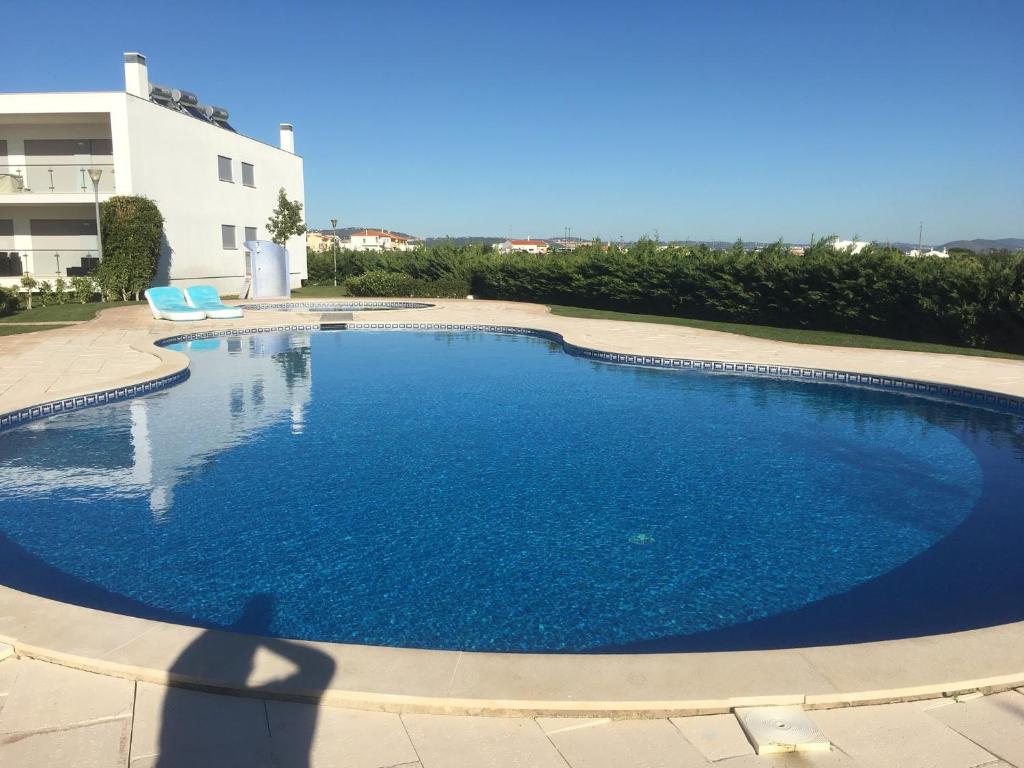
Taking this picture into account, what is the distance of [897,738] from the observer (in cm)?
282

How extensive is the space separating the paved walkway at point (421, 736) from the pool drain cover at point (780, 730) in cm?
4

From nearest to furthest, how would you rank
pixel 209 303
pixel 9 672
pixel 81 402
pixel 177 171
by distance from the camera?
pixel 9 672
pixel 81 402
pixel 209 303
pixel 177 171

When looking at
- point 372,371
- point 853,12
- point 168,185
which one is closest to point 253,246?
point 168,185

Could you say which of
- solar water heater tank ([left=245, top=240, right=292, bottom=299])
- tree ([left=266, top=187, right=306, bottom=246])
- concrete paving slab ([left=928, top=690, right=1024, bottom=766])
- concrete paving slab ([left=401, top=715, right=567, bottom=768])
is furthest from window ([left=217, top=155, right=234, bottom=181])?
concrete paving slab ([left=928, top=690, right=1024, bottom=766])

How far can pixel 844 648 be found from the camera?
11.2 feet

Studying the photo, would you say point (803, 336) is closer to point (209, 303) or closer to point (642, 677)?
point (642, 677)

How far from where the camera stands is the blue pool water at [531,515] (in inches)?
184

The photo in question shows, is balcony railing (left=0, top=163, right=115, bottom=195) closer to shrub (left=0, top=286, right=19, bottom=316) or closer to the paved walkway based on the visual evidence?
shrub (left=0, top=286, right=19, bottom=316)

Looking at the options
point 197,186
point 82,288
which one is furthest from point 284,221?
point 82,288

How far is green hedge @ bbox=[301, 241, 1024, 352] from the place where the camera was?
1480cm

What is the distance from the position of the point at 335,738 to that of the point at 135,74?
89.0 feet

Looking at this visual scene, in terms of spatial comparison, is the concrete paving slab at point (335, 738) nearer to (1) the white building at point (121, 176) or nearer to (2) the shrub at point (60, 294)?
(1) the white building at point (121, 176)

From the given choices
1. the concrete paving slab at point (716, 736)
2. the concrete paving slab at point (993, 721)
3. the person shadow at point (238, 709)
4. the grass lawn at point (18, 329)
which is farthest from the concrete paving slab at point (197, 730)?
the grass lawn at point (18, 329)

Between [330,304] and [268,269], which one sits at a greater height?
[268,269]
